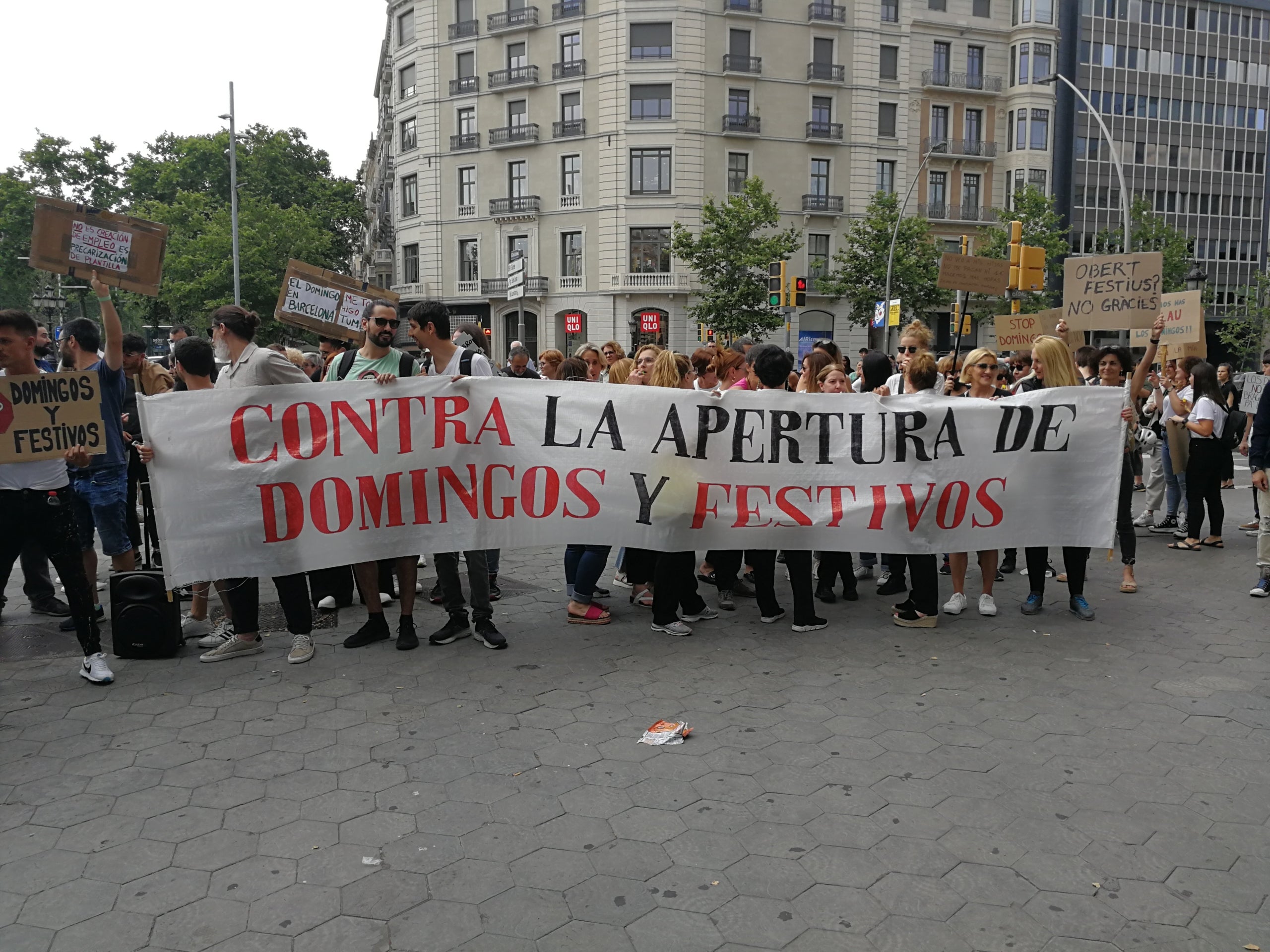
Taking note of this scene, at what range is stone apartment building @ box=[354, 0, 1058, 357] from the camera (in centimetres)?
4569

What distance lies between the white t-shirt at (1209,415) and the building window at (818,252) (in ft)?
131

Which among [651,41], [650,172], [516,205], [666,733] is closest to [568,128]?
[516,205]

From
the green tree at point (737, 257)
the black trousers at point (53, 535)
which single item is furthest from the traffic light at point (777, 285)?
the black trousers at point (53, 535)

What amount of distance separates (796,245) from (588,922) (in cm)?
4185

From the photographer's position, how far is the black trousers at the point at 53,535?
503 centimetres

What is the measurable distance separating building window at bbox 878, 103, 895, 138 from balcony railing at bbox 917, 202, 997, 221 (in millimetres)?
4148

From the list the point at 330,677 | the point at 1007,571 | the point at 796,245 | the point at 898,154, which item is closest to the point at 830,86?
the point at 898,154

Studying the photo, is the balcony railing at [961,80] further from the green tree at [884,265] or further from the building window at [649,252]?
the building window at [649,252]

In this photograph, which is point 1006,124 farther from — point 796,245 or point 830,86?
point 796,245

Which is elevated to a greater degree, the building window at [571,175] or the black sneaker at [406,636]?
the building window at [571,175]

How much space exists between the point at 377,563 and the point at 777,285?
1856 centimetres

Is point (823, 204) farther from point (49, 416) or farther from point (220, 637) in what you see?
point (49, 416)

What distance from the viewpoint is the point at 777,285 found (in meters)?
23.2

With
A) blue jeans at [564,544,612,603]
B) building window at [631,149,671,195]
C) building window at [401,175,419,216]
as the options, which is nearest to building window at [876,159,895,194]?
building window at [631,149,671,195]
